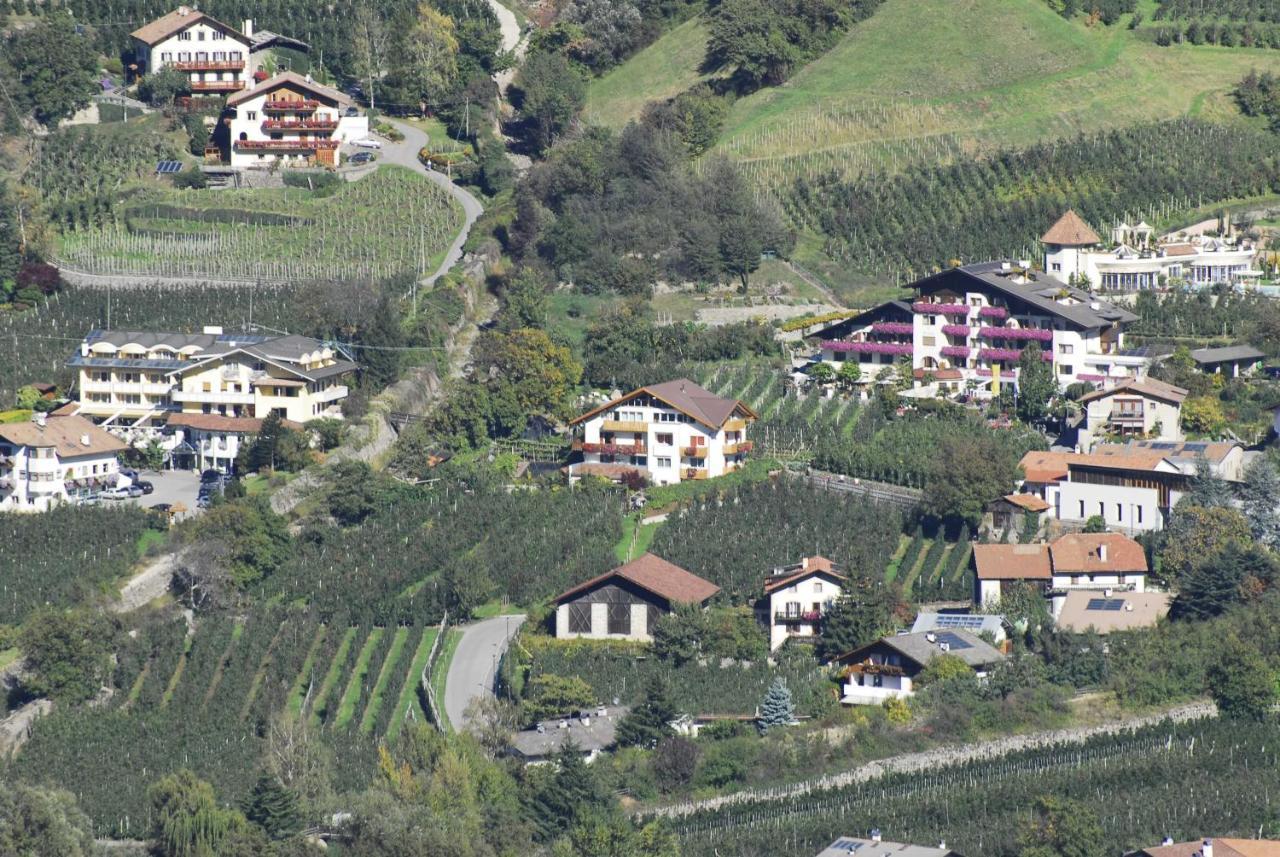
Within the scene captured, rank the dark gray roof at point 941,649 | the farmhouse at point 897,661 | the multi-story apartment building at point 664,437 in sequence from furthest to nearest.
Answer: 1. the multi-story apartment building at point 664,437
2. the dark gray roof at point 941,649
3. the farmhouse at point 897,661

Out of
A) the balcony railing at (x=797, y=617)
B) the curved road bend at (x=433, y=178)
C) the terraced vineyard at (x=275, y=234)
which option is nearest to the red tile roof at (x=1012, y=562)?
the balcony railing at (x=797, y=617)

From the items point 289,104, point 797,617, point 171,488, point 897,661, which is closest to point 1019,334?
point 797,617

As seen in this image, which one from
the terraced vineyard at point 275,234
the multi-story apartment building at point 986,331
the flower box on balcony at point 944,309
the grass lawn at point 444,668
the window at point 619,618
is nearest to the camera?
the grass lawn at point 444,668

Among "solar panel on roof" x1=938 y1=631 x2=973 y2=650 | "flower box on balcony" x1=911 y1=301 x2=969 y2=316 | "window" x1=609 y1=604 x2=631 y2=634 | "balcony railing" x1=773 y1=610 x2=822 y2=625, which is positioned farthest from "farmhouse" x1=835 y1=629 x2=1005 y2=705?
"flower box on balcony" x1=911 y1=301 x2=969 y2=316

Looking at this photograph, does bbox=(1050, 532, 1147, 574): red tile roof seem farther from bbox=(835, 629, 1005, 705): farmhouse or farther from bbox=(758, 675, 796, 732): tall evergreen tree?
bbox=(758, 675, 796, 732): tall evergreen tree

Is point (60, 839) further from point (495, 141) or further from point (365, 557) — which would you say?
point (495, 141)

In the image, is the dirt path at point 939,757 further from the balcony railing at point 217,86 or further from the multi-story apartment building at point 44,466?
the balcony railing at point 217,86
